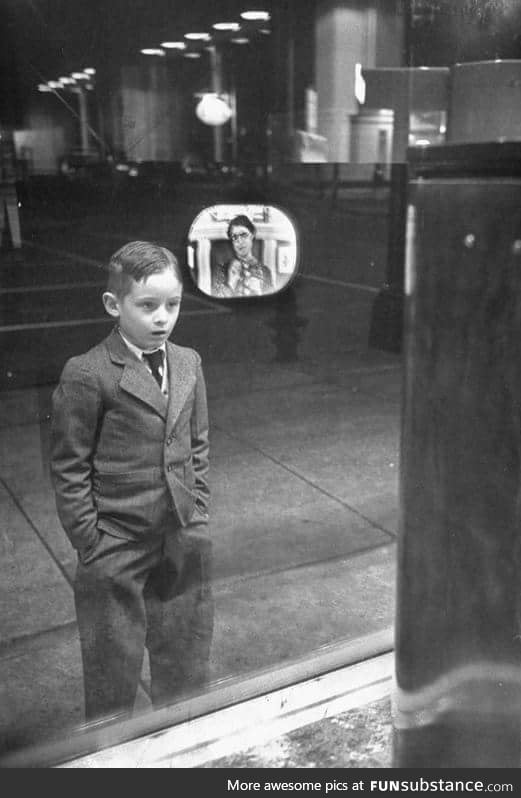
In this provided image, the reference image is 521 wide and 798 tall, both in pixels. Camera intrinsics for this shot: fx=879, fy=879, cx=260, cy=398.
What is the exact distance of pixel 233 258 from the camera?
2410 millimetres

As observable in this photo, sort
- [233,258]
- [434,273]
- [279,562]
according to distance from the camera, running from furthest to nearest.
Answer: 1. [279,562]
2. [233,258]
3. [434,273]

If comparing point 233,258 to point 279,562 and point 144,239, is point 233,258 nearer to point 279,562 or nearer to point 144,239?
point 144,239

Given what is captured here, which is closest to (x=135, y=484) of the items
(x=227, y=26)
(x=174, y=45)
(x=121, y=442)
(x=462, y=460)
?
(x=121, y=442)

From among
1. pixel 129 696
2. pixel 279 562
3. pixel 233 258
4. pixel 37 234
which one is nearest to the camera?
pixel 37 234

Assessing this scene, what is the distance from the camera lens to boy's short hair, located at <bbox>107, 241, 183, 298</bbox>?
225cm

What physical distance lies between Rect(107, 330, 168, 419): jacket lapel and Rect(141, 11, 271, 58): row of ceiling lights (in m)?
0.77

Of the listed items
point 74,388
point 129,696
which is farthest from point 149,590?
point 74,388

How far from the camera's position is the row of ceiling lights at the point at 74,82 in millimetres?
2125

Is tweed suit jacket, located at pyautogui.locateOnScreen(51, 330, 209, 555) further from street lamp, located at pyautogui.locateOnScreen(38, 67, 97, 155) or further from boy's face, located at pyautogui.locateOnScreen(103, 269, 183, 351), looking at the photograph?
street lamp, located at pyautogui.locateOnScreen(38, 67, 97, 155)

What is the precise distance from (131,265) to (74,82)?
0.47 meters

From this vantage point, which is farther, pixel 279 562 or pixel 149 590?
pixel 279 562

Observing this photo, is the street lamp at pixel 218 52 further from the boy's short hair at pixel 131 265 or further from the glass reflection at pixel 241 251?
the boy's short hair at pixel 131 265

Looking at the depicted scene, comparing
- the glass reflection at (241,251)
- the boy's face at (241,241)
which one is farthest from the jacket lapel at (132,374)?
the boy's face at (241,241)

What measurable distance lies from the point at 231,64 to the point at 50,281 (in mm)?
805
